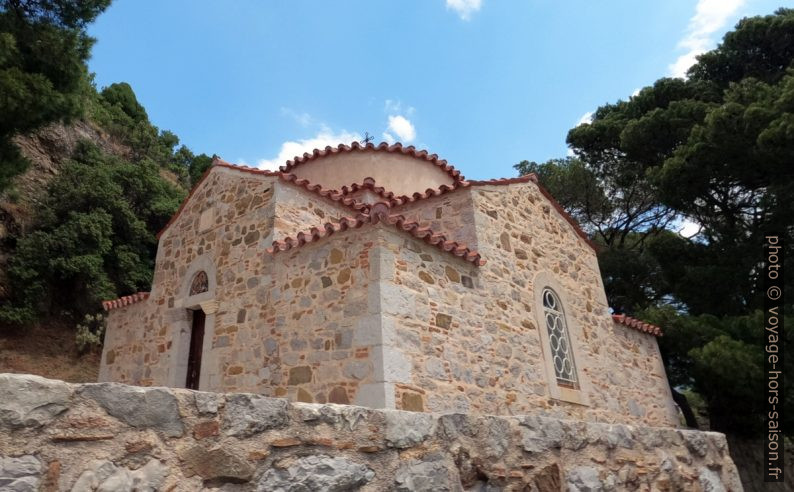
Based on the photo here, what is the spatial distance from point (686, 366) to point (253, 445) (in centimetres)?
1331

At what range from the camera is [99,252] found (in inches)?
633

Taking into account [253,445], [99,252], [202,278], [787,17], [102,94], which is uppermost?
[102,94]

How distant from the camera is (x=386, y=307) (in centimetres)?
582

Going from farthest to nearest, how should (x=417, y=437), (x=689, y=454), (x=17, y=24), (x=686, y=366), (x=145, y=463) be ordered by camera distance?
1. (x=686, y=366)
2. (x=17, y=24)
3. (x=689, y=454)
4. (x=417, y=437)
5. (x=145, y=463)

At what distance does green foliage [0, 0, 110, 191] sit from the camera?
8641mm

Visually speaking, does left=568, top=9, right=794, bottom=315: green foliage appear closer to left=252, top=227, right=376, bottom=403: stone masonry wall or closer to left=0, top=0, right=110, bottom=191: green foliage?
left=252, top=227, right=376, bottom=403: stone masonry wall

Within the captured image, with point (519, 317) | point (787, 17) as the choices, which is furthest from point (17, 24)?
point (787, 17)

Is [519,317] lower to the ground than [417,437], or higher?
higher

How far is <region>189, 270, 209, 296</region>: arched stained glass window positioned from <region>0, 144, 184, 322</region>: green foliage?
922cm

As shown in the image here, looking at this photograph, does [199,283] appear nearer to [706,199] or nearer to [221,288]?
[221,288]

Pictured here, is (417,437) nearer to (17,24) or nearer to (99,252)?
(17,24)

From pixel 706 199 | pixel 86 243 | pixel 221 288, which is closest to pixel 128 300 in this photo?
pixel 221 288

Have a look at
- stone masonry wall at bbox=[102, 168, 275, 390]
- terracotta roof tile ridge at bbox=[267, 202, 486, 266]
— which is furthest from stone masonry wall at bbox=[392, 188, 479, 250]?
stone masonry wall at bbox=[102, 168, 275, 390]

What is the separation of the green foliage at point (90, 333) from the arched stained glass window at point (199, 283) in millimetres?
8378
